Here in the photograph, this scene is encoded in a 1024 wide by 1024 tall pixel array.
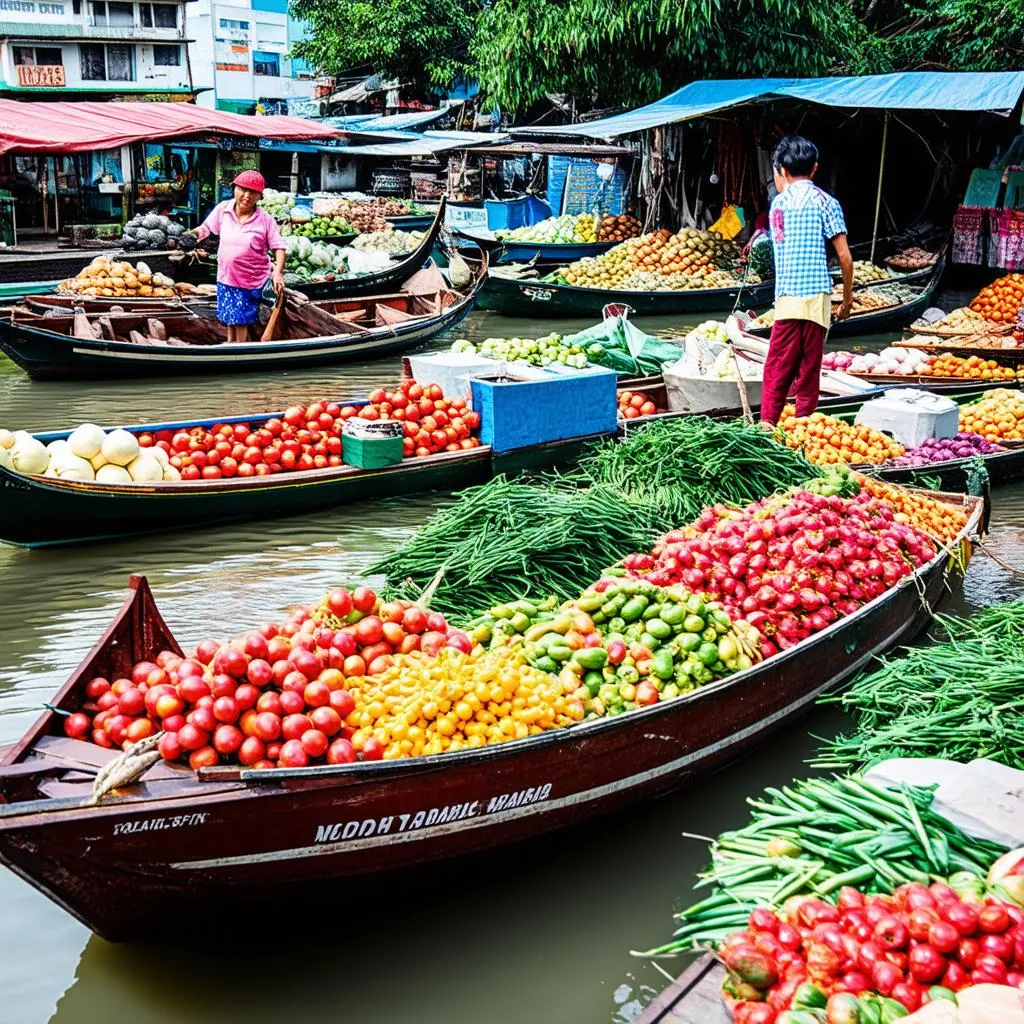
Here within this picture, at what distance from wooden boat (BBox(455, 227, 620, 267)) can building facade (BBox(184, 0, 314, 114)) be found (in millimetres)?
21822

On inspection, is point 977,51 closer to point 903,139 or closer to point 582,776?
point 903,139

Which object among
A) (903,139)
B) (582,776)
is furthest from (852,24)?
(582,776)

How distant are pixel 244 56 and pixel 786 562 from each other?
3807 centimetres

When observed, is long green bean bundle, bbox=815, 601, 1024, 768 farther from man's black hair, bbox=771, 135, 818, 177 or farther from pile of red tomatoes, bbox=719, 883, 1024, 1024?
man's black hair, bbox=771, 135, 818, 177

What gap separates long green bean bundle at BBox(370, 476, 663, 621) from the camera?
4.88m

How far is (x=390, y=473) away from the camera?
294 inches

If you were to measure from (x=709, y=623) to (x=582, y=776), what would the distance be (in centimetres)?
85

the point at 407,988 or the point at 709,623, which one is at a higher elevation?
the point at 709,623

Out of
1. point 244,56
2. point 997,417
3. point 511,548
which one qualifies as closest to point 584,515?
point 511,548

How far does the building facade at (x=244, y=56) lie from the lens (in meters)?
37.1

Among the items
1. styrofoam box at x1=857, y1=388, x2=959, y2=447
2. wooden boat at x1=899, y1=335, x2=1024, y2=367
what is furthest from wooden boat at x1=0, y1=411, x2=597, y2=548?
wooden boat at x1=899, y1=335, x2=1024, y2=367

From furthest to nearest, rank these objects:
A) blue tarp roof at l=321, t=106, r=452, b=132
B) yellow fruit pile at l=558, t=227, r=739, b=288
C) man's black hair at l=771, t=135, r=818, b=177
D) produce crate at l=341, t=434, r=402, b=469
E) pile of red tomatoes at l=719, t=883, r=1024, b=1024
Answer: blue tarp roof at l=321, t=106, r=452, b=132 < yellow fruit pile at l=558, t=227, r=739, b=288 < produce crate at l=341, t=434, r=402, b=469 < man's black hair at l=771, t=135, r=818, b=177 < pile of red tomatoes at l=719, t=883, r=1024, b=1024

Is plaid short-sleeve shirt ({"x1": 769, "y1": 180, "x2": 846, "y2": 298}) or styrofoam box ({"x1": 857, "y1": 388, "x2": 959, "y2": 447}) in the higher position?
plaid short-sleeve shirt ({"x1": 769, "y1": 180, "x2": 846, "y2": 298})

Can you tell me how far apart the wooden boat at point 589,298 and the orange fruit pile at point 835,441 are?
830cm
